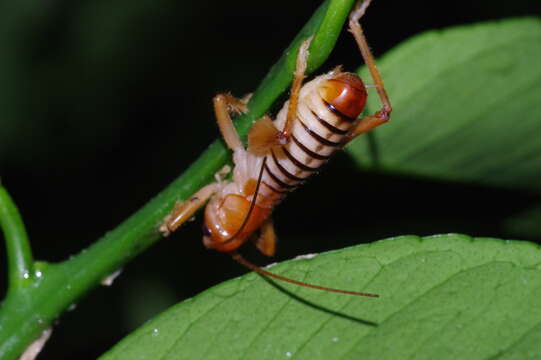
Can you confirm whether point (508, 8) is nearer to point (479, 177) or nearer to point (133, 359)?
point (479, 177)

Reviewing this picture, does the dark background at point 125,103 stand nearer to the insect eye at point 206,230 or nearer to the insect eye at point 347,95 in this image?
the insect eye at point 206,230

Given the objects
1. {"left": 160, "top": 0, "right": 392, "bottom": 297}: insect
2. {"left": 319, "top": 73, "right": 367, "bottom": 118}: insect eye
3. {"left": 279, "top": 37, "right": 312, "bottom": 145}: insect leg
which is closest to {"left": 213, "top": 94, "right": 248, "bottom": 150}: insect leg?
{"left": 160, "top": 0, "right": 392, "bottom": 297}: insect

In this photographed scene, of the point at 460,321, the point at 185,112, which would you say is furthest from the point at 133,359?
the point at 185,112

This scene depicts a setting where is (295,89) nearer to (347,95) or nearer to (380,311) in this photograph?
(347,95)

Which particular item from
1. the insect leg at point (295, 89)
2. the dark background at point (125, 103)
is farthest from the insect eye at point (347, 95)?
the dark background at point (125, 103)

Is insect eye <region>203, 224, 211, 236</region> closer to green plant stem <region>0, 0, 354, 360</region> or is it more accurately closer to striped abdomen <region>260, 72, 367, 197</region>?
striped abdomen <region>260, 72, 367, 197</region>

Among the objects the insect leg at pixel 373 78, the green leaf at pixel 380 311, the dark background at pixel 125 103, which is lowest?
the dark background at pixel 125 103
